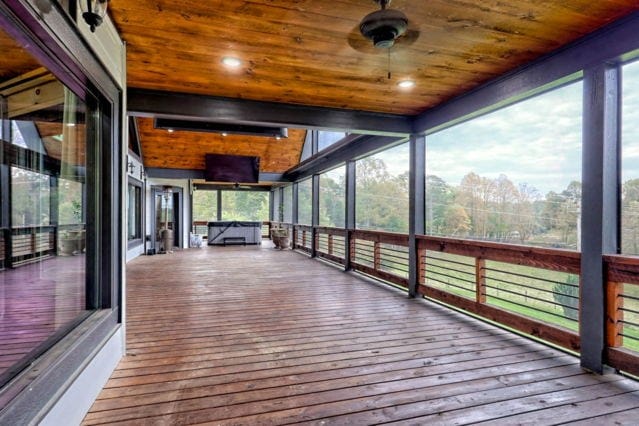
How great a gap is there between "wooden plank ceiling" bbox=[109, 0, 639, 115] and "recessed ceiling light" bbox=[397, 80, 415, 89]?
0.20ft

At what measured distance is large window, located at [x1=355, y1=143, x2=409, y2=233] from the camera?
20.0ft

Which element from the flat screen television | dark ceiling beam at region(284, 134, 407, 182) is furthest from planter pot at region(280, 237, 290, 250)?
dark ceiling beam at region(284, 134, 407, 182)

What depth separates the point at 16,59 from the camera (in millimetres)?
1513

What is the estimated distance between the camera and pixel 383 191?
6805 mm

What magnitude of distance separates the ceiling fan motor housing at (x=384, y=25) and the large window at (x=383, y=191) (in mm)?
3781

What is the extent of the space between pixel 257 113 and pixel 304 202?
816cm

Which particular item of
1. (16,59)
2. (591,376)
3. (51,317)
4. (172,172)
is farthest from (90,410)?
(172,172)

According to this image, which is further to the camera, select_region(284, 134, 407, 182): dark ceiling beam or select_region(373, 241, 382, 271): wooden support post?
select_region(373, 241, 382, 271): wooden support post

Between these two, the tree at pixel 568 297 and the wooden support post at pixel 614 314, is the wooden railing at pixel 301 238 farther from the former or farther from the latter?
the wooden support post at pixel 614 314

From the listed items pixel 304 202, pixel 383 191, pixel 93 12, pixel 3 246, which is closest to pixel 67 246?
pixel 3 246

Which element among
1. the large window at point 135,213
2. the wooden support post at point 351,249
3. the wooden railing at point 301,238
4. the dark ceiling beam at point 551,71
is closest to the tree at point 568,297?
the dark ceiling beam at point 551,71

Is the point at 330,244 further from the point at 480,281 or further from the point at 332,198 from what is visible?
the point at 480,281

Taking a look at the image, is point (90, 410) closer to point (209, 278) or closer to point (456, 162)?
point (209, 278)

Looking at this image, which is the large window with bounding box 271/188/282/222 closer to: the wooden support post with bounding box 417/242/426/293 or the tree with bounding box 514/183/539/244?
the wooden support post with bounding box 417/242/426/293
